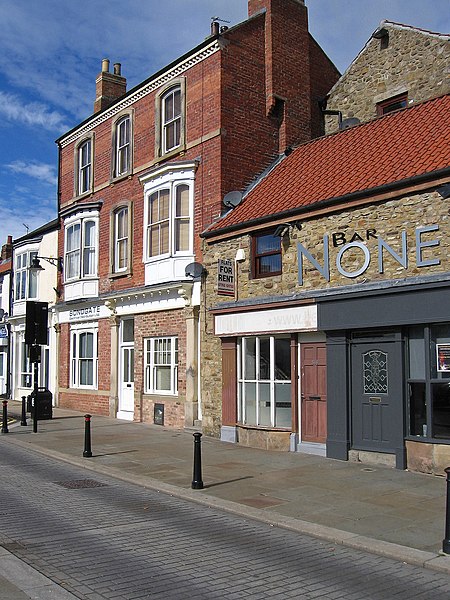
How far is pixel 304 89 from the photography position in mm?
20516

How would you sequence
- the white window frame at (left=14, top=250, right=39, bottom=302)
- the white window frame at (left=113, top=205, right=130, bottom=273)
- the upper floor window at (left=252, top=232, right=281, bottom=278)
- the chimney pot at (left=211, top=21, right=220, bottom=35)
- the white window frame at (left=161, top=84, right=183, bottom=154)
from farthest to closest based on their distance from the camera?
the white window frame at (left=14, top=250, right=39, bottom=302) < the white window frame at (left=113, top=205, right=130, bottom=273) < the white window frame at (left=161, top=84, right=183, bottom=154) < the chimney pot at (left=211, top=21, right=220, bottom=35) < the upper floor window at (left=252, top=232, right=281, bottom=278)

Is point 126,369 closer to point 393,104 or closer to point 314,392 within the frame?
point 314,392

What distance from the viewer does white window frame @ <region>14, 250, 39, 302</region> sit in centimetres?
2973

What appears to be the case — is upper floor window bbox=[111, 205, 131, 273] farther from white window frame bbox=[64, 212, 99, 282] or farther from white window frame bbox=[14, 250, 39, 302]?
white window frame bbox=[14, 250, 39, 302]

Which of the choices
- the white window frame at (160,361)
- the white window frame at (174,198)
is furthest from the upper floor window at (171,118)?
the white window frame at (160,361)

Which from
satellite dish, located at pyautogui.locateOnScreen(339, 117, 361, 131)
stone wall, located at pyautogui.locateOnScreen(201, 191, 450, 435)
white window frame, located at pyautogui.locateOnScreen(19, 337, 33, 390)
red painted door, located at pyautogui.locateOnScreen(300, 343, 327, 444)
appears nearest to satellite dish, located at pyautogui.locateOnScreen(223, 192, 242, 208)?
stone wall, located at pyautogui.locateOnScreen(201, 191, 450, 435)

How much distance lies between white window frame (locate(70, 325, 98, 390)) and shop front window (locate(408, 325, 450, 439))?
14.3 metres

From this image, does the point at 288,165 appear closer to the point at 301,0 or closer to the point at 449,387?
the point at 301,0

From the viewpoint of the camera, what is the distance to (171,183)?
763 inches

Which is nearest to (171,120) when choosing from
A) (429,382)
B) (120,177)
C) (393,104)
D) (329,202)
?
(120,177)

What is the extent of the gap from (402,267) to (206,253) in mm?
6634

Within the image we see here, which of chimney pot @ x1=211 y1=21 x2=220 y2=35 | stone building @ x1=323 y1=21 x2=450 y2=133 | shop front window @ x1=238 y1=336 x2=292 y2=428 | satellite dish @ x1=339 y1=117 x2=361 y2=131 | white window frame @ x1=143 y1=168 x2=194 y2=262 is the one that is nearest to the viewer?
shop front window @ x1=238 y1=336 x2=292 y2=428

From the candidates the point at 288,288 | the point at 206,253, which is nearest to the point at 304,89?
the point at 206,253

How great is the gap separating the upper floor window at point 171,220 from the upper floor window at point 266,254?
3.45 metres
